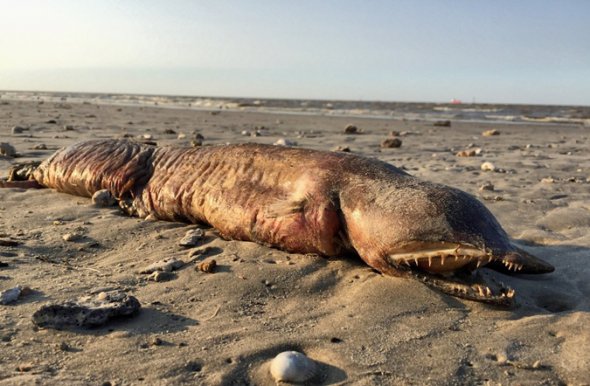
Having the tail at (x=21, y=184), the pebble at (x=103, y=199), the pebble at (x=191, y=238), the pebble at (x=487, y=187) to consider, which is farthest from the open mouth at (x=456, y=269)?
the tail at (x=21, y=184)

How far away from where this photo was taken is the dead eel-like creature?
332 cm

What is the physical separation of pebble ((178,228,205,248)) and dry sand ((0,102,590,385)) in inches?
2.7

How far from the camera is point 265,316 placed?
10.3ft

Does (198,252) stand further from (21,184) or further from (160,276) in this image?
(21,184)

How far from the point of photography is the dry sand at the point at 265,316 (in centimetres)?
253

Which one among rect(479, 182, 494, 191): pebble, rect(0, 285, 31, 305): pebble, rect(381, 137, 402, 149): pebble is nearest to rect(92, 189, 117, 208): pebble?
rect(0, 285, 31, 305): pebble

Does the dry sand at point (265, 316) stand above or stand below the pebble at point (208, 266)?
below

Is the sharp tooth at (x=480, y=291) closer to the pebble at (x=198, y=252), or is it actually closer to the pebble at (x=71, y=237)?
the pebble at (x=198, y=252)

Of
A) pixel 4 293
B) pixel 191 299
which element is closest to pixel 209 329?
pixel 191 299

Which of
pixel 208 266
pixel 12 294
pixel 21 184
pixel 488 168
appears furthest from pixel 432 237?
pixel 488 168

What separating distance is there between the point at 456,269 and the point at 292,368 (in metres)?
1.43

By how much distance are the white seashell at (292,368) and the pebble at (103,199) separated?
140 inches

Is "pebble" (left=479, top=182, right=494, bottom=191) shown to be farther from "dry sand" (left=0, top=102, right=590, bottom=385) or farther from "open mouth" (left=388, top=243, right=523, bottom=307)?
"open mouth" (left=388, top=243, right=523, bottom=307)

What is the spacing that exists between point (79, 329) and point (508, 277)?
8.94 feet
